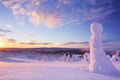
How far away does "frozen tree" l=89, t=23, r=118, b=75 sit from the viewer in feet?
60.8

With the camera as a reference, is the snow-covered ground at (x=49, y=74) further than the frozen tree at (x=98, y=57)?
No

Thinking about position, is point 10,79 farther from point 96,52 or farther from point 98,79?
point 96,52

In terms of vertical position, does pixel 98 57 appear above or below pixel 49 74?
above

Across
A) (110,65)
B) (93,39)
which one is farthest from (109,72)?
(93,39)

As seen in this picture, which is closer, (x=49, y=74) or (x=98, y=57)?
(x=49, y=74)

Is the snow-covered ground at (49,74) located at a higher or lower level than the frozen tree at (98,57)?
lower

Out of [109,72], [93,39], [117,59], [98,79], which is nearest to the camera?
[98,79]

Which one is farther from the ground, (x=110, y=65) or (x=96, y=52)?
(x=96, y=52)

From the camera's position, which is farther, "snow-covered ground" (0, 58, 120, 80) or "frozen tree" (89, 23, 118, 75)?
"frozen tree" (89, 23, 118, 75)

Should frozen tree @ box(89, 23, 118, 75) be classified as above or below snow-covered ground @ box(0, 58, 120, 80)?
above

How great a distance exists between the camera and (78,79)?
14.7 m

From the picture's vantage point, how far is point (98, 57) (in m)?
18.8

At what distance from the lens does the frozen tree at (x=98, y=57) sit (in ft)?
60.8

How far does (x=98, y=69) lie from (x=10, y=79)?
27.8 ft
